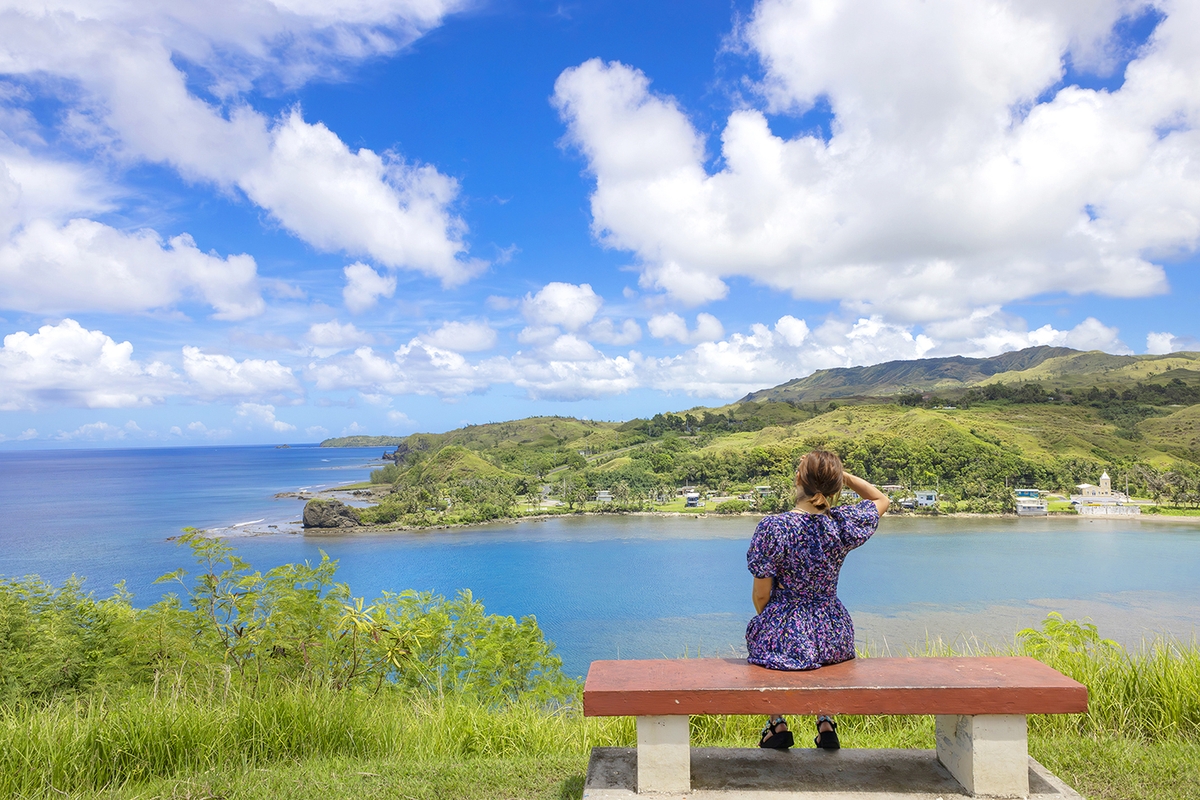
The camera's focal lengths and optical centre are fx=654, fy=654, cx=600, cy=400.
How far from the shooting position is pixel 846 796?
2.72m

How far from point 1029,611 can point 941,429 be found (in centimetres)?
5607

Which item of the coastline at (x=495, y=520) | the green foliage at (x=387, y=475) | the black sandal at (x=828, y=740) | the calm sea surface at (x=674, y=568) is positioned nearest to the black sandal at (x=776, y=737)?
the black sandal at (x=828, y=740)

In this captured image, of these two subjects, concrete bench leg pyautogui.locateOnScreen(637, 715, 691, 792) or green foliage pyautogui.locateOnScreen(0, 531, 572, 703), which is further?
green foliage pyautogui.locateOnScreen(0, 531, 572, 703)

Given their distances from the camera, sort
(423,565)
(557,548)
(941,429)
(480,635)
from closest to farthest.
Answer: (480,635) → (423,565) → (557,548) → (941,429)

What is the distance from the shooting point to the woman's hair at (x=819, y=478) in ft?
9.39

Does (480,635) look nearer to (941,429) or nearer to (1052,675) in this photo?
(1052,675)

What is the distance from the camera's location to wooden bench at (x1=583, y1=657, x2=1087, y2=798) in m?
2.60

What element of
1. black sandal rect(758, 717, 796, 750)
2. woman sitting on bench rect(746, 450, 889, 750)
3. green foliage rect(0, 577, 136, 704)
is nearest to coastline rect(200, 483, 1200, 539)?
green foliage rect(0, 577, 136, 704)

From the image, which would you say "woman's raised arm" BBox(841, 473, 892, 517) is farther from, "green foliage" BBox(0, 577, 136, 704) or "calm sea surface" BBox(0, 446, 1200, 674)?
"calm sea surface" BBox(0, 446, 1200, 674)

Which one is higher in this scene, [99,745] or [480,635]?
[99,745]

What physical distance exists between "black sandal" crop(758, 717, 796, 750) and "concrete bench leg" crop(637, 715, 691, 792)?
22.4 inches

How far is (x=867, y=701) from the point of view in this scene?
2.59m

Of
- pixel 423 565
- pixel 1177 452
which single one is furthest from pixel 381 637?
pixel 1177 452

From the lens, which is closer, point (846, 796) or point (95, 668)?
point (846, 796)
